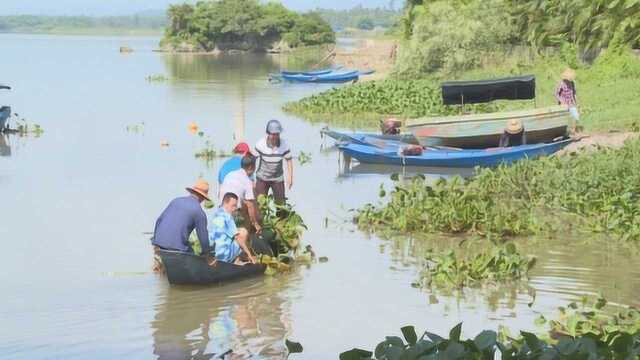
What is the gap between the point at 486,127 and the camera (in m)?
24.0

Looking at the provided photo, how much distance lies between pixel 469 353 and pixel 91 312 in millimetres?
7538

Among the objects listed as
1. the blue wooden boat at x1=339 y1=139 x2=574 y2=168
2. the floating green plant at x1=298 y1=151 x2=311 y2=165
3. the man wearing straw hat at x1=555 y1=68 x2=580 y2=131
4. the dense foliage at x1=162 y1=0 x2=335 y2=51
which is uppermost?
the man wearing straw hat at x1=555 y1=68 x2=580 y2=131

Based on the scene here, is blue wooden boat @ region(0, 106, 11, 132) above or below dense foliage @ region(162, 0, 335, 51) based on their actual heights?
above

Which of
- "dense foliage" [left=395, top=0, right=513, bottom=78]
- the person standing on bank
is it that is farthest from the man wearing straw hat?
"dense foliage" [left=395, top=0, right=513, bottom=78]

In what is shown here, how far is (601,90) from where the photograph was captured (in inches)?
1281

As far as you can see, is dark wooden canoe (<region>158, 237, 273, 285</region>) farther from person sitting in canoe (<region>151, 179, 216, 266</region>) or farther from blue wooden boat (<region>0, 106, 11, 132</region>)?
blue wooden boat (<region>0, 106, 11, 132</region>)

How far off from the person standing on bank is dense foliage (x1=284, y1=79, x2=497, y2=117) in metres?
17.6

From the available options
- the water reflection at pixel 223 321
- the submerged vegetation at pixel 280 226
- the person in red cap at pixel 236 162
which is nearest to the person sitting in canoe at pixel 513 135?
the submerged vegetation at pixel 280 226

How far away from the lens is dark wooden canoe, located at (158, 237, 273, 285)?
12938 millimetres

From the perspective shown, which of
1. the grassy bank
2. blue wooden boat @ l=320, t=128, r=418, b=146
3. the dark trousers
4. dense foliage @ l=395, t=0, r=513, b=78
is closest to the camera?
the dark trousers

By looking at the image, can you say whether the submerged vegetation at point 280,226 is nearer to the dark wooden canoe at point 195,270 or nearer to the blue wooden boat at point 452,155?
the dark wooden canoe at point 195,270

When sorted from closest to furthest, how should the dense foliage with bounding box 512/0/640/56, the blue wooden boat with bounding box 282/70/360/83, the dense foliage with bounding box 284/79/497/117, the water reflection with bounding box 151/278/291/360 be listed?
the water reflection with bounding box 151/278/291/360 < the dense foliage with bounding box 512/0/640/56 < the dense foliage with bounding box 284/79/497/117 < the blue wooden boat with bounding box 282/70/360/83

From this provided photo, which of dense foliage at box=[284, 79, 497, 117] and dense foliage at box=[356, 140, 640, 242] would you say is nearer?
dense foliage at box=[356, 140, 640, 242]

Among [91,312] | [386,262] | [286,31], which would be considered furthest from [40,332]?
[286,31]
